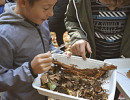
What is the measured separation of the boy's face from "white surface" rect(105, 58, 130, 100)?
0.74 m

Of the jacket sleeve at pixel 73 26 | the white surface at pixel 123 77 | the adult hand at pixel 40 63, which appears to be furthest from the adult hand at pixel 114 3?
the adult hand at pixel 40 63

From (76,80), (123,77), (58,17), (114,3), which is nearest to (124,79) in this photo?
(123,77)

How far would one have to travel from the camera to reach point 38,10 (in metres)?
0.96

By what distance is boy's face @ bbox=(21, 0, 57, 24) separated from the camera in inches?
36.7

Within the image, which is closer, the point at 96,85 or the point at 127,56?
the point at 96,85

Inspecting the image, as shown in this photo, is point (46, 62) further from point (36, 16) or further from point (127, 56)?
point (127, 56)

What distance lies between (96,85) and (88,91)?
0.30 ft

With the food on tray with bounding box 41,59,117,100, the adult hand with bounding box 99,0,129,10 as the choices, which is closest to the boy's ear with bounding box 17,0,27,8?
the food on tray with bounding box 41,59,117,100

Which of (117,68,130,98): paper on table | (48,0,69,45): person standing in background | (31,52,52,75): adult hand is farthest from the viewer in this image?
(48,0,69,45): person standing in background

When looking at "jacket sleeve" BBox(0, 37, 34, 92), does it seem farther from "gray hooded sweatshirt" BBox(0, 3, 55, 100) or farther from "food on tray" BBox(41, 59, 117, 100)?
"food on tray" BBox(41, 59, 117, 100)

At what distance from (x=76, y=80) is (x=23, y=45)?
1.60 feet

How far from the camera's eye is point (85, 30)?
4.42 feet

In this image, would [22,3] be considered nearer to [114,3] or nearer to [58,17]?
[114,3]

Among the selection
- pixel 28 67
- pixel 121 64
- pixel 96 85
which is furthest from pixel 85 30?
pixel 28 67
